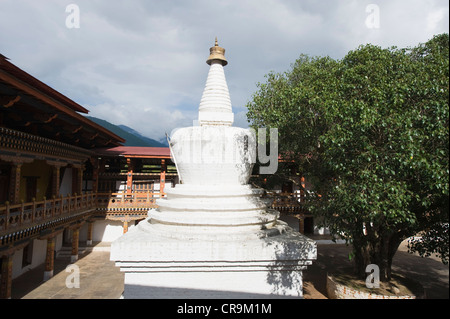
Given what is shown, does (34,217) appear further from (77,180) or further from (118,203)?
(118,203)

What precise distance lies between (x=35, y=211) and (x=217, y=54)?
927cm

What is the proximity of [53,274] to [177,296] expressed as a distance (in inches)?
397

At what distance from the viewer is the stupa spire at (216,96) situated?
8703mm

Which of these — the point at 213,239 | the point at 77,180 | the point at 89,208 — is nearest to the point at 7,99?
the point at 213,239

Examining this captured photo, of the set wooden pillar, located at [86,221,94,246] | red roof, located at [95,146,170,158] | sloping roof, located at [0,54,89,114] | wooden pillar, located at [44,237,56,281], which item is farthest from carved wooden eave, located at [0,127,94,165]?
wooden pillar, located at [86,221,94,246]

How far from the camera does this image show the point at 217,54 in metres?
9.06

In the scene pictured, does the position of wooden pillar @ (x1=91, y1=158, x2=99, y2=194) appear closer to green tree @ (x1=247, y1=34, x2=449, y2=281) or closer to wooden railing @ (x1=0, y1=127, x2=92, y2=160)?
wooden railing @ (x1=0, y1=127, x2=92, y2=160)

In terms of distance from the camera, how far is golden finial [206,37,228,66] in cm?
902

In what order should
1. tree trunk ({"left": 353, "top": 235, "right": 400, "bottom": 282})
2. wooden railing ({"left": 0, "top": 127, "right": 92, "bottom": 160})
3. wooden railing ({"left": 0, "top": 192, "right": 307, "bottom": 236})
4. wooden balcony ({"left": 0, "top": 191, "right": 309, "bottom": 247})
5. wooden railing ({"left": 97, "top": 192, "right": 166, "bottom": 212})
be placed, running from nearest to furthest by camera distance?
wooden railing ({"left": 0, "top": 127, "right": 92, "bottom": 160}), tree trunk ({"left": 353, "top": 235, "right": 400, "bottom": 282}), wooden balcony ({"left": 0, "top": 191, "right": 309, "bottom": 247}), wooden railing ({"left": 0, "top": 192, "right": 307, "bottom": 236}), wooden railing ({"left": 97, "top": 192, "right": 166, "bottom": 212})

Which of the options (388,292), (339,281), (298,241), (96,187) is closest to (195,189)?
(298,241)

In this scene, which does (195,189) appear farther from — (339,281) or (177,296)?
(339,281)

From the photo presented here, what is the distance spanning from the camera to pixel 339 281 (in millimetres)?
9664

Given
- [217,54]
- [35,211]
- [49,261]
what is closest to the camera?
[217,54]

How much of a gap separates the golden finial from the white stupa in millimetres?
2769
